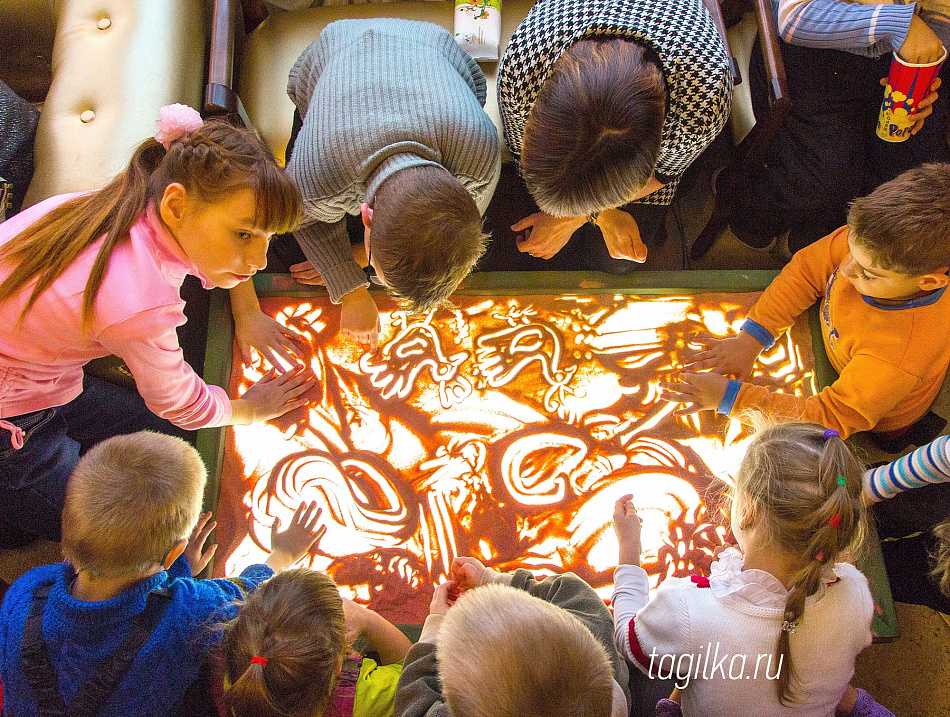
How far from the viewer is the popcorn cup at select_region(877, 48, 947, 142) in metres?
1.67

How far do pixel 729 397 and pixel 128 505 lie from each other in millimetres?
1336

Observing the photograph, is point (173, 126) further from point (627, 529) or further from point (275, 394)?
point (627, 529)

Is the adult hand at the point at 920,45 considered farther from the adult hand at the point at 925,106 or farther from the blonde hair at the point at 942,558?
the blonde hair at the point at 942,558

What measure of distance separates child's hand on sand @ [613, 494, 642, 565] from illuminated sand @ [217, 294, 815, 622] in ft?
0.11

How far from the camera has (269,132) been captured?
202 centimetres

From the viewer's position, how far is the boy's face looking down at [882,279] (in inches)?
58.0

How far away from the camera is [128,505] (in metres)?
1.29

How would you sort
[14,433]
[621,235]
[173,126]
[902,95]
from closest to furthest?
[173,126]
[14,433]
[902,95]
[621,235]

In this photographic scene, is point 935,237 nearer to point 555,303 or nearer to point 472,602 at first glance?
point 555,303

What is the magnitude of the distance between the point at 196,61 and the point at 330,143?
89 cm

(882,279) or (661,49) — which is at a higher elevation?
(661,49)

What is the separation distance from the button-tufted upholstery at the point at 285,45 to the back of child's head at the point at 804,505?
4.25ft

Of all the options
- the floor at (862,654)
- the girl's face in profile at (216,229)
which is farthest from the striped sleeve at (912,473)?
the girl's face in profile at (216,229)

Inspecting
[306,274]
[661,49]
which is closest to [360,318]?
[306,274]
